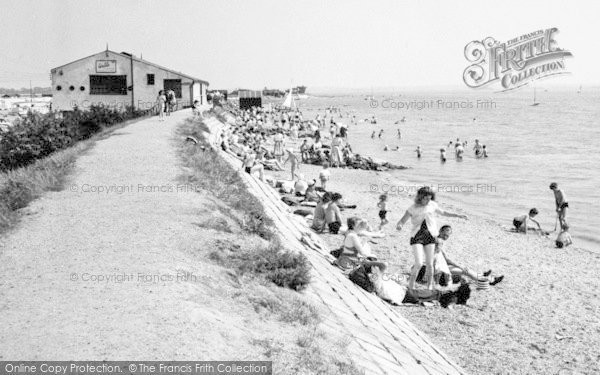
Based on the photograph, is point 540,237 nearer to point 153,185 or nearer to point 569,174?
point 153,185

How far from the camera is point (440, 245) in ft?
36.7

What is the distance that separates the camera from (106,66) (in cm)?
4147

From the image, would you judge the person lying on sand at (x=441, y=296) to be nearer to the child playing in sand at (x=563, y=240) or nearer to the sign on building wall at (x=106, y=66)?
the child playing in sand at (x=563, y=240)

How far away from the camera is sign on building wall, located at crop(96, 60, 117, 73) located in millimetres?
41406

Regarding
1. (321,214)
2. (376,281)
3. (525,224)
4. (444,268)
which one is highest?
(321,214)

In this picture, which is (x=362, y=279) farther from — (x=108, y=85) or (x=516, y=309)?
(x=108, y=85)

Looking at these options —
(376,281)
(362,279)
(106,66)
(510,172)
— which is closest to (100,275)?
(362,279)

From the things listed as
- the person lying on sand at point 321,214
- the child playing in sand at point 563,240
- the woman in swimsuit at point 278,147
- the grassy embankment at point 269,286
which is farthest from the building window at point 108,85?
the child playing in sand at point 563,240

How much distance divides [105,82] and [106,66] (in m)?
1.22

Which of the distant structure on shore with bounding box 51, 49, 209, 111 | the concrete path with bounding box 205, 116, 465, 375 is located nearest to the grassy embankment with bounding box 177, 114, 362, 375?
the concrete path with bounding box 205, 116, 465, 375

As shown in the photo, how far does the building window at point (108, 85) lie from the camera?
41.9m

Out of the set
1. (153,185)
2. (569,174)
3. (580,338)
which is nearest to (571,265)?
(580,338)

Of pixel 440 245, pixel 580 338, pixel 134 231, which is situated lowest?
pixel 580 338

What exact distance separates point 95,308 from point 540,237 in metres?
15.0
